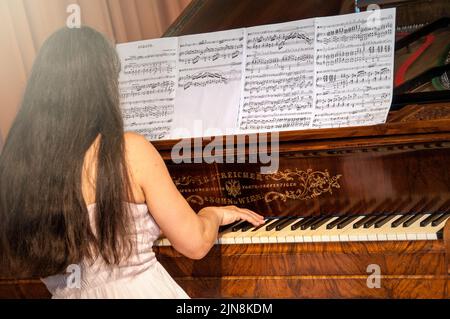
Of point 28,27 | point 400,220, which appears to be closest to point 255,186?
point 400,220

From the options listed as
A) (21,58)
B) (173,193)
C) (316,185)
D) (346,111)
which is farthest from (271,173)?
(21,58)

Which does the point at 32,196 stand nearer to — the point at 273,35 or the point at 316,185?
the point at 316,185

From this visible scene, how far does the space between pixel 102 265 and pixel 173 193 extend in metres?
0.34

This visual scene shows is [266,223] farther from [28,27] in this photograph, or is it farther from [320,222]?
[28,27]

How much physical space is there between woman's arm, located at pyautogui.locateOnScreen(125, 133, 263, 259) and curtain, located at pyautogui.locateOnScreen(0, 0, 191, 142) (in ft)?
6.86

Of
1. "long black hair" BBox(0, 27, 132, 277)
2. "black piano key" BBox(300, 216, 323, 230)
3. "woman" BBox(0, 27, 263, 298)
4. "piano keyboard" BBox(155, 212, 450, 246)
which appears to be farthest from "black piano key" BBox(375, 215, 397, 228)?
"long black hair" BBox(0, 27, 132, 277)

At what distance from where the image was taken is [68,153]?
1.99 m

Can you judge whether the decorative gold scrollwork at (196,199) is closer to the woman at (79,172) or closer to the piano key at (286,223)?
the piano key at (286,223)

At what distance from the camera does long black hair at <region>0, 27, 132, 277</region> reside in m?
1.99

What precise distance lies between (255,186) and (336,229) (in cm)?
37

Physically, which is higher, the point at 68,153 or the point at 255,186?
the point at 68,153

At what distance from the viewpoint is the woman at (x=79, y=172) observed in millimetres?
1994

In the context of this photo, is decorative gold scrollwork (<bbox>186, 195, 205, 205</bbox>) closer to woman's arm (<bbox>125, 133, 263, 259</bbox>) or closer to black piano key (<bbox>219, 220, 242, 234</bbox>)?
black piano key (<bbox>219, 220, 242, 234</bbox>)

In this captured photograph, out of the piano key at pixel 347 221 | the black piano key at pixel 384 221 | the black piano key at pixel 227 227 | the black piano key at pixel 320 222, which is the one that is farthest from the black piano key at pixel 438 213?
the black piano key at pixel 227 227
